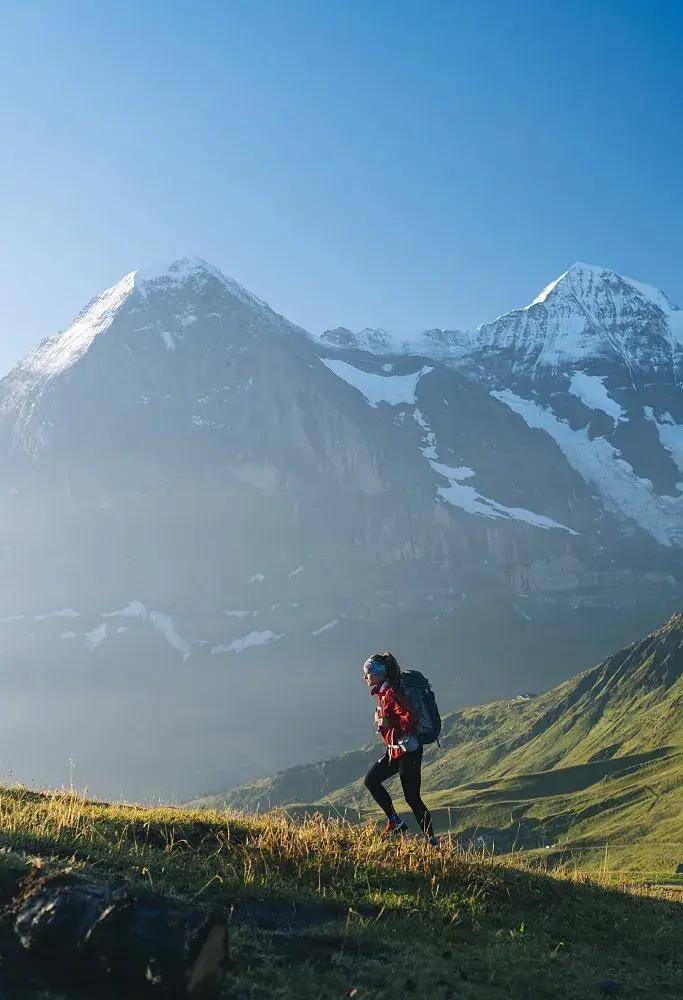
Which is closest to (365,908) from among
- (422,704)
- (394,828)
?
(394,828)

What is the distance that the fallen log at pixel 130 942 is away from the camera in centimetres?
711

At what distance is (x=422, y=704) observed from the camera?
15.4 m

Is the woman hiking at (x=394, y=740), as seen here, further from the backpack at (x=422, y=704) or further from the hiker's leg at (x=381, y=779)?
the backpack at (x=422, y=704)

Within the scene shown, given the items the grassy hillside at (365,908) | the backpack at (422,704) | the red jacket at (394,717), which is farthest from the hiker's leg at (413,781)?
the grassy hillside at (365,908)

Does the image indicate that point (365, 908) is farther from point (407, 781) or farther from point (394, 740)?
point (394, 740)

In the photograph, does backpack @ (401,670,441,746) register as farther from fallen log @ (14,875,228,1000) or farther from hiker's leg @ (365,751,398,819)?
fallen log @ (14,875,228,1000)

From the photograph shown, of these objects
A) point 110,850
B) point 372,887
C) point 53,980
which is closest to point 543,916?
point 372,887

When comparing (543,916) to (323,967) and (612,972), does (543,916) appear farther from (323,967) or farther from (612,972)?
(323,967)

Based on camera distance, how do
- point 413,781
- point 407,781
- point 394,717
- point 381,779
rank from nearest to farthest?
point 413,781, point 407,781, point 394,717, point 381,779

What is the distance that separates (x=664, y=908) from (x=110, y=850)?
9193 mm

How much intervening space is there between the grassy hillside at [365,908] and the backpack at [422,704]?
6.92 feet

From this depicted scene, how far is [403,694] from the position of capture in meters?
15.3

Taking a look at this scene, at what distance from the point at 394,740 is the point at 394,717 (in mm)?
419

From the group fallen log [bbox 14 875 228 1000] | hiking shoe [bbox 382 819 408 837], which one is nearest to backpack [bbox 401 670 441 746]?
hiking shoe [bbox 382 819 408 837]
